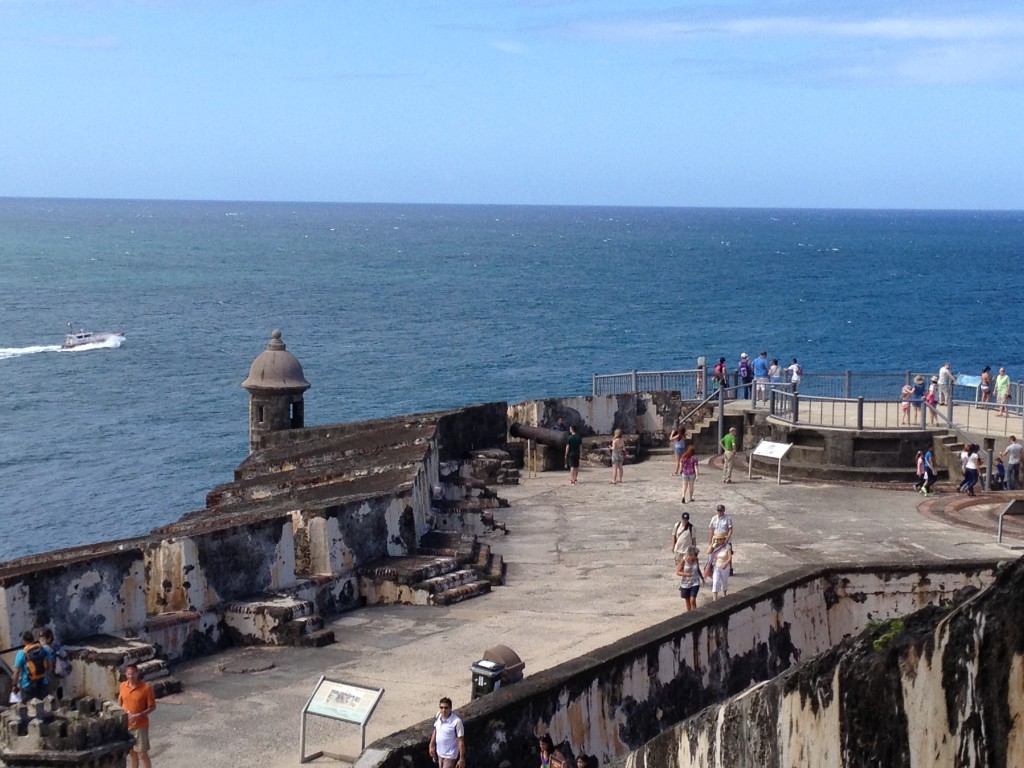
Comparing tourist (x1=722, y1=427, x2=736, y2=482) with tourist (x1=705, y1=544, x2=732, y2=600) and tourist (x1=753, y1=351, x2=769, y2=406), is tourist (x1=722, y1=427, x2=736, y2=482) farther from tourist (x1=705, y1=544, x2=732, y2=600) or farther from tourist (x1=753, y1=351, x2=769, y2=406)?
tourist (x1=705, y1=544, x2=732, y2=600)

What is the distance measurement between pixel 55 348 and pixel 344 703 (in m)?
80.2

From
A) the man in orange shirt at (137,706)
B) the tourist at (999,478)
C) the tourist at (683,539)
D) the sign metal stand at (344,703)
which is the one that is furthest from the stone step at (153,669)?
the tourist at (999,478)

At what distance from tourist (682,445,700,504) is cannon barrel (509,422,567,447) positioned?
10.7 feet

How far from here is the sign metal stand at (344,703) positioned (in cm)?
1226

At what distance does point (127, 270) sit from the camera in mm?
151625

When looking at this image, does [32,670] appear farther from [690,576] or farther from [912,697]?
[912,697]

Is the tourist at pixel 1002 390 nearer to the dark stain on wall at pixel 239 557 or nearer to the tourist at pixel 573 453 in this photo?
the tourist at pixel 573 453

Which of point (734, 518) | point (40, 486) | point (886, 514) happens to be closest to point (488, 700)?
point (734, 518)

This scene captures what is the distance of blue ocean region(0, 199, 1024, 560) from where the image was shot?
184 feet

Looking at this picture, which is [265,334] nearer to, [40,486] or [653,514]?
[40,486]

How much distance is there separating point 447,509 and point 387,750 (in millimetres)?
10719

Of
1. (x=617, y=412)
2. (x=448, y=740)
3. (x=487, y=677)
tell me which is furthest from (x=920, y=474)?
(x=448, y=740)

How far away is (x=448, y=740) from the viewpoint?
1196 centimetres

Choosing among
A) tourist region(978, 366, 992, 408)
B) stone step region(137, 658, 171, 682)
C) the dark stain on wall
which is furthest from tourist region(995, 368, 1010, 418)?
stone step region(137, 658, 171, 682)
